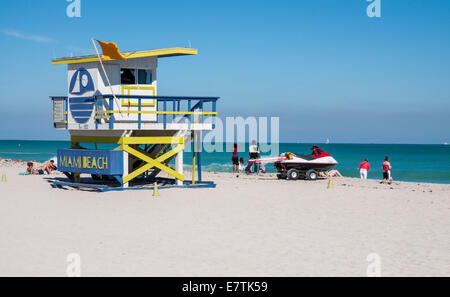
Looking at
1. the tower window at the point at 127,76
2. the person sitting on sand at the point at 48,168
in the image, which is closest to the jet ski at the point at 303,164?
the tower window at the point at 127,76

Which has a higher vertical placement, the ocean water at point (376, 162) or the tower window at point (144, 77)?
the tower window at point (144, 77)

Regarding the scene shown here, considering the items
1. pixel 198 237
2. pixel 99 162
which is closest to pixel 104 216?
pixel 198 237

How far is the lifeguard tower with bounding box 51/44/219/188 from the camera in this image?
20986mm

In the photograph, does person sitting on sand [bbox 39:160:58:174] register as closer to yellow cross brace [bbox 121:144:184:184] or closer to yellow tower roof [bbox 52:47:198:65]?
yellow cross brace [bbox 121:144:184:184]

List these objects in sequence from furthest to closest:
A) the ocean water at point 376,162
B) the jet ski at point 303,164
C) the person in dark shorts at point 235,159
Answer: the ocean water at point 376,162, the person in dark shorts at point 235,159, the jet ski at point 303,164

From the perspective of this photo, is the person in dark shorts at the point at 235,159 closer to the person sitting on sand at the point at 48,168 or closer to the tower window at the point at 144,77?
the person sitting on sand at the point at 48,168

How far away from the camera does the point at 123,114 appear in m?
21.4

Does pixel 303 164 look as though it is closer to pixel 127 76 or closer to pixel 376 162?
pixel 127 76

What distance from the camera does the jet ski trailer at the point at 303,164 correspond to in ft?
89.0

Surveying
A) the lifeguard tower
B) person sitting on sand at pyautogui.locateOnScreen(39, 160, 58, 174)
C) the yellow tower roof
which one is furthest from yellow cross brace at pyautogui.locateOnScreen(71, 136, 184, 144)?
person sitting on sand at pyautogui.locateOnScreen(39, 160, 58, 174)

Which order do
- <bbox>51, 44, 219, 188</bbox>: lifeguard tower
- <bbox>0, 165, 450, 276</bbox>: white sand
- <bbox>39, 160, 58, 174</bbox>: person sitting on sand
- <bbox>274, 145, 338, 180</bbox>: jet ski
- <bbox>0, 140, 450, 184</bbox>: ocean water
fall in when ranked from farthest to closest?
<bbox>0, 140, 450, 184</bbox>: ocean water < <bbox>39, 160, 58, 174</bbox>: person sitting on sand < <bbox>274, 145, 338, 180</bbox>: jet ski < <bbox>51, 44, 219, 188</bbox>: lifeguard tower < <bbox>0, 165, 450, 276</bbox>: white sand

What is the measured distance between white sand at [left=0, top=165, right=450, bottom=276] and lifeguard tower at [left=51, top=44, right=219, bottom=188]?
5.02 ft

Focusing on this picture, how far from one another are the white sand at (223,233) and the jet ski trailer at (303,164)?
619cm
